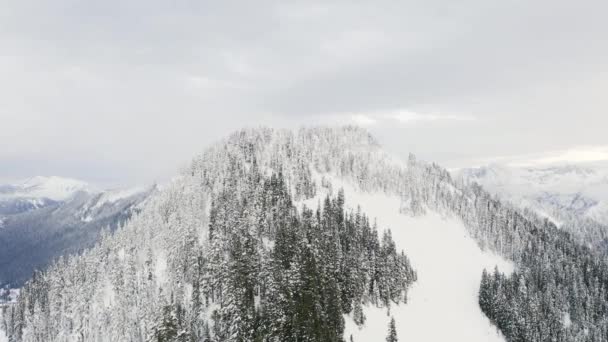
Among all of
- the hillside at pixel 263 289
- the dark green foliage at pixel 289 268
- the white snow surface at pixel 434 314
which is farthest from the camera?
the white snow surface at pixel 434 314

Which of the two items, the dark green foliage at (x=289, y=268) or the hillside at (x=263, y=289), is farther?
the hillside at (x=263, y=289)

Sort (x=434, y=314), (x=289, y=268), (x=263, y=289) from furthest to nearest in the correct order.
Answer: (x=434, y=314)
(x=289, y=268)
(x=263, y=289)

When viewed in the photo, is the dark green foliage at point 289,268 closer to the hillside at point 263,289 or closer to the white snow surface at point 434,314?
the hillside at point 263,289

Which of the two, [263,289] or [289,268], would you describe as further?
[289,268]

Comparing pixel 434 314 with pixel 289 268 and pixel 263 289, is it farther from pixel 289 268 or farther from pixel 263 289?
pixel 263 289

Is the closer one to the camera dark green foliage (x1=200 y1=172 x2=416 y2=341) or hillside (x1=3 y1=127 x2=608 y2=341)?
dark green foliage (x1=200 y1=172 x2=416 y2=341)

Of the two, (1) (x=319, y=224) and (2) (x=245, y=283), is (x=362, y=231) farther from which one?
(2) (x=245, y=283)

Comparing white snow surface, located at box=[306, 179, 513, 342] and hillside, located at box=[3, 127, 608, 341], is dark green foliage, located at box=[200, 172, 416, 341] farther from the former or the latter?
white snow surface, located at box=[306, 179, 513, 342]

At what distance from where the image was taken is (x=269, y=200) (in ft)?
606

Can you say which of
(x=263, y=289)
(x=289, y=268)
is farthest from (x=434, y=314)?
(x=263, y=289)

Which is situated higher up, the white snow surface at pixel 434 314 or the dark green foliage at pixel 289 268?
the dark green foliage at pixel 289 268

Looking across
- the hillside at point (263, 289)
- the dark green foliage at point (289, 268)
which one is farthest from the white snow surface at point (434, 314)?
the dark green foliage at point (289, 268)

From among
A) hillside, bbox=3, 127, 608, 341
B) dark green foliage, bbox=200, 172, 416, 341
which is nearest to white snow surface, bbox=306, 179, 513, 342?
hillside, bbox=3, 127, 608, 341

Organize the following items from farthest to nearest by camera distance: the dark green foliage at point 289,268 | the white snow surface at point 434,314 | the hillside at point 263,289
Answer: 1. the white snow surface at point 434,314
2. the hillside at point 263,289
3. the dark green foliage at point 289,268
